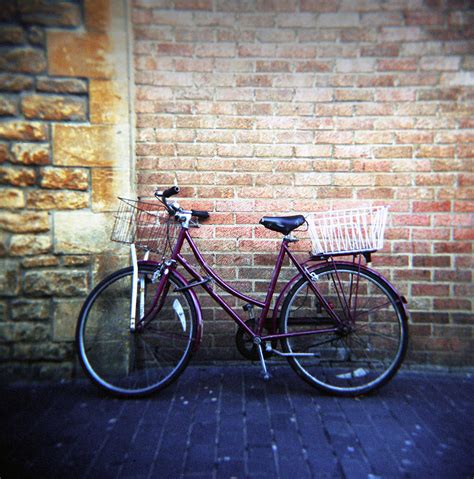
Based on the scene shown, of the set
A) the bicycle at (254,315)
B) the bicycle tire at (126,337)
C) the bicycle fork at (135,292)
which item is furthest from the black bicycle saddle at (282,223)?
the bicycle fork at (135,292)

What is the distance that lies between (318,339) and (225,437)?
3.73ft

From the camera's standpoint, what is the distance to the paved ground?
2.30 metres

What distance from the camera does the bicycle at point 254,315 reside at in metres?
3.11

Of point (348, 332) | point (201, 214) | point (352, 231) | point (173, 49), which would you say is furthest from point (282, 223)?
point (173, 49)

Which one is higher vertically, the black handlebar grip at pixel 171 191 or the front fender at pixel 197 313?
the black handlebar grip at pixel 171 191

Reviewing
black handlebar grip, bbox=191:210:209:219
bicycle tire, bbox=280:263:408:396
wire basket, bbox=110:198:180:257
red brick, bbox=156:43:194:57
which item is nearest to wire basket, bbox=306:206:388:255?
bicycle tire, bbox=280:263:408:396

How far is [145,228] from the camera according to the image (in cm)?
342

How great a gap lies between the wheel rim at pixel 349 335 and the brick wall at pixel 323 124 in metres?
0.27

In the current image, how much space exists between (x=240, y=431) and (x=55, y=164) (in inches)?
91.6

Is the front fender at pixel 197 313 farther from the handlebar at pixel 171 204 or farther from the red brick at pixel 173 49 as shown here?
the red brick at pixel 173 49

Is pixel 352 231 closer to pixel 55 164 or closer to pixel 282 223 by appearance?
pixel 282 223

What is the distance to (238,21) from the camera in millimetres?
3463

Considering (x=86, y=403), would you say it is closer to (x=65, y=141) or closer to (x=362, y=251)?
(x=65, y=141)

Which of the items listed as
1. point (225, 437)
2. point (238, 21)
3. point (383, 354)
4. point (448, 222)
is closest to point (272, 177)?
point (238, 21)
